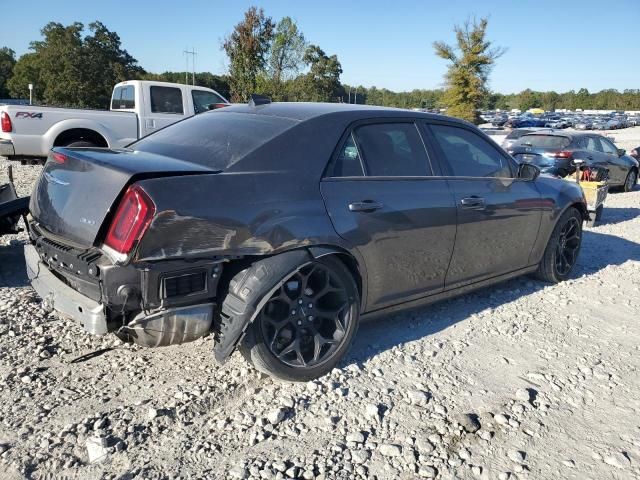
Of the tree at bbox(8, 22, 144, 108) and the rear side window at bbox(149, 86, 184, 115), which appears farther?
the tree at bbox(8, 22, 144, 108)

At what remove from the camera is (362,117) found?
3.51m

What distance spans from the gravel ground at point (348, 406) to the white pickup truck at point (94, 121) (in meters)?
5.93

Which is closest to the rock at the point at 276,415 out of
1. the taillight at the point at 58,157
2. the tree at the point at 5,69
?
the taillight at the point at 58,157

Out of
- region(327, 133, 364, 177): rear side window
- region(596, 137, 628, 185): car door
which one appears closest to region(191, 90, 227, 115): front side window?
region(327, 133, 364, 177): rear side window

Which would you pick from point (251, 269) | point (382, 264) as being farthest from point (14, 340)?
point (382, 264)

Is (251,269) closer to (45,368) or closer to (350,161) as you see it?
(350,161)

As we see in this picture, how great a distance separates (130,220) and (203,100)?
9.57 m

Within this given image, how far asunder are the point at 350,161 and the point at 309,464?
181cm

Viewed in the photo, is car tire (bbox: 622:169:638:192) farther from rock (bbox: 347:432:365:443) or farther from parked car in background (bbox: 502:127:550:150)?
rock (bbox: 347:432:365:443)

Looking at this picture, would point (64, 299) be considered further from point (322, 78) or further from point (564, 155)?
point (322, 78)

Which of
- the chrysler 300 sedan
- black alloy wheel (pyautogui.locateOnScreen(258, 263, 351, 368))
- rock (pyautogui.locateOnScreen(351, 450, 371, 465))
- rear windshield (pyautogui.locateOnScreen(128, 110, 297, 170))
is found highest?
rear windshield (pyautogui.locateOnScreen(128, 110, 297, 170))

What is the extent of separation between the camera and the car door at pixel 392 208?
3.21 m

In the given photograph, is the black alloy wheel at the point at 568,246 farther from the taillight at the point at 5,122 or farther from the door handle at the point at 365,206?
the taillight at the point at 5,122

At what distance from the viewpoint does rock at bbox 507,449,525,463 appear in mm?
2535
